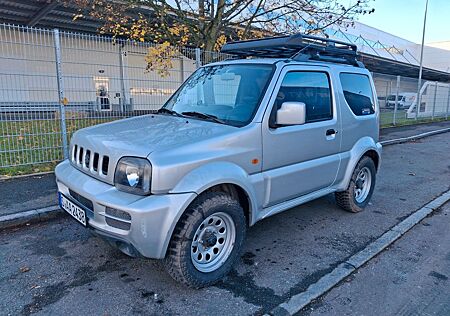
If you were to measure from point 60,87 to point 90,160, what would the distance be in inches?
155

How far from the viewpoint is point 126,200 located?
262cm

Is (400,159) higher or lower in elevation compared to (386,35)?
lower

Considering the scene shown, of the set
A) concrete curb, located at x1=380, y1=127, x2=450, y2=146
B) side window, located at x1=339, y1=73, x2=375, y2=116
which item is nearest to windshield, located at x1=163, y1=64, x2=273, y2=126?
side window, located at x1=339, y1=73, x2=375, y2=116

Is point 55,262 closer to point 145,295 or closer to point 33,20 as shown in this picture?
point 145,295

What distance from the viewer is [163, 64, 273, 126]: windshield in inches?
136

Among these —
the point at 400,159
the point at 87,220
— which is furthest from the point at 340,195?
the point at 400,159

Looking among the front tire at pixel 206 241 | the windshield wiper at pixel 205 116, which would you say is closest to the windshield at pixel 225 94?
the windshield wiper at pixel 205 116

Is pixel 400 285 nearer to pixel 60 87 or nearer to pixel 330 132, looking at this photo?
pixel 330 132

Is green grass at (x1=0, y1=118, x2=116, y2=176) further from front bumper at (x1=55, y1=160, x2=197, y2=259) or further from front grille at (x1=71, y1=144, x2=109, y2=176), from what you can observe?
front bumper at (x1=55, y1=160, x2=197, y2=259)

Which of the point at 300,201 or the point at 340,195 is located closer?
the point at 300,201

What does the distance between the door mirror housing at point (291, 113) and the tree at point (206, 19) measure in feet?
18.4

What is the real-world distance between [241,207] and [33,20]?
58.2ft

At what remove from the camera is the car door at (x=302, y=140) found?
136 inches

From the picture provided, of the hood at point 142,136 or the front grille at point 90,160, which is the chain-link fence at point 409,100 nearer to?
the hood at point 142,136
